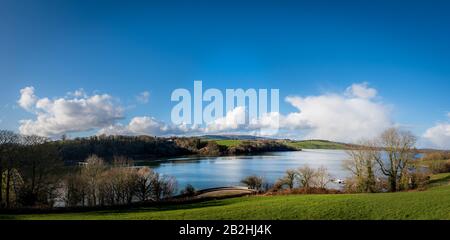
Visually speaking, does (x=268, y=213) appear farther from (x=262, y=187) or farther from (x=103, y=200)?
(x=262, y=187)

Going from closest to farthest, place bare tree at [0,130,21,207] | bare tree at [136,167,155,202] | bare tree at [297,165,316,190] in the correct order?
bare tree at [0,130,21,207]
bare tree at [136,167,155,202]
bare tree at [297,165,316,190]

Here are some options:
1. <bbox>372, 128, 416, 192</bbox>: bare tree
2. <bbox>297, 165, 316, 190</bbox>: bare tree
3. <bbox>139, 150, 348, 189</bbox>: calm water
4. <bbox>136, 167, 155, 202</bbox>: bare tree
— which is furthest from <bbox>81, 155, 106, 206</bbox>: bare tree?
<bbox>372, 128, 416, 192</bbox>: bare tree

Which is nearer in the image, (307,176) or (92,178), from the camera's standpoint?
(92,178)

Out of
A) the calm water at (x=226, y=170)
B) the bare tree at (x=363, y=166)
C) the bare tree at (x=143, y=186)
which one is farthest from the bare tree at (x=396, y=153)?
the bare tree at (x=143, y=186)

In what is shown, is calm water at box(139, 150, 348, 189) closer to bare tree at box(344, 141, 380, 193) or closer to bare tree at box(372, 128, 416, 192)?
bare tree at box(344, 141, 380, 193)

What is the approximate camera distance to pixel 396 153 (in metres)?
35.3

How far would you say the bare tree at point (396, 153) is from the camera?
114ft

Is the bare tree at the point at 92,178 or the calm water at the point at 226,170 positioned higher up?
the bare tree at the point at 92,178

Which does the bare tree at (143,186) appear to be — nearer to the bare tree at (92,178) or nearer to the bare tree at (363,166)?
the bare tree at (92,178)

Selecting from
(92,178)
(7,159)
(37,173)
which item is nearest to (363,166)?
(92,178)

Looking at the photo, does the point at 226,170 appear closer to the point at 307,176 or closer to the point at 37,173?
the point at 307,176

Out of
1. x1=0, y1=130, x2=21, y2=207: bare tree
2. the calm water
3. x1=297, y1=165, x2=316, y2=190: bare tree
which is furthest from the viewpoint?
the calm water

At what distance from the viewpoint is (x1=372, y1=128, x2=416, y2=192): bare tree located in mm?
34781
